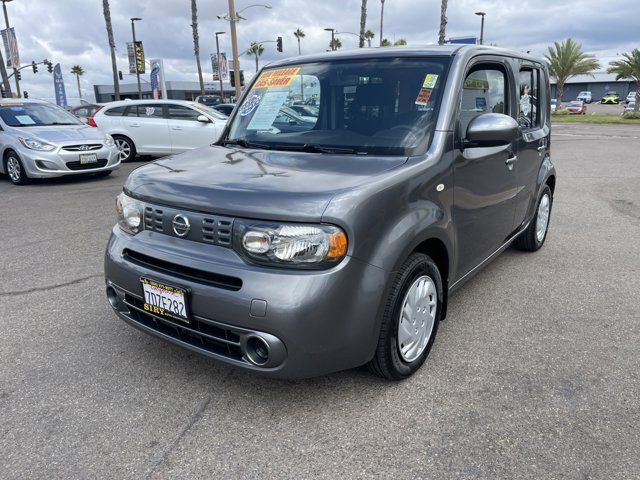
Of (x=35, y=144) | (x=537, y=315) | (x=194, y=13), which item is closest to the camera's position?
(x=537, y=315)

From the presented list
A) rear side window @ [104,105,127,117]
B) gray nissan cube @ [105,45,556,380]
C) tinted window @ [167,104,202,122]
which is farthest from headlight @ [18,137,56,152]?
gray nissan cube @ [105,45,556,380]

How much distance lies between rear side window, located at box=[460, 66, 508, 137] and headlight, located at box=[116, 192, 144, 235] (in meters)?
1.90

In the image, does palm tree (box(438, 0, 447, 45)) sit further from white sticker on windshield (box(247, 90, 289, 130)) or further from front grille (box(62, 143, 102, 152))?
white sticker on windshield (box(247, 90, 289, 130))

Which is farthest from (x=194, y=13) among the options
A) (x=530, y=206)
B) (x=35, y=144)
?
(x=530, y=206)

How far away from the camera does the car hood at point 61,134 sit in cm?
929

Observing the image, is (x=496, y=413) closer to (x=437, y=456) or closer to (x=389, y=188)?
(x=437, y=456)

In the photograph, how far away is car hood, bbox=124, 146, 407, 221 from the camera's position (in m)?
2.25

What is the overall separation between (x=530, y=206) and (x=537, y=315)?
48.1 inches

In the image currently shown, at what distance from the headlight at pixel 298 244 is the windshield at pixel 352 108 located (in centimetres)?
83

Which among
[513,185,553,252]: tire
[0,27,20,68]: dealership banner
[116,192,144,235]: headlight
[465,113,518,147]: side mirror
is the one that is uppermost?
[0,27,20,68]: dealership banner

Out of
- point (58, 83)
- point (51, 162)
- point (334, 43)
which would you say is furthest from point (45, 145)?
point (334, 43)

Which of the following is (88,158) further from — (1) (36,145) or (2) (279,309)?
(2) (279,309)

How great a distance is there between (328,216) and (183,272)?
781mm

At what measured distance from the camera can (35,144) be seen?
30.2ft
